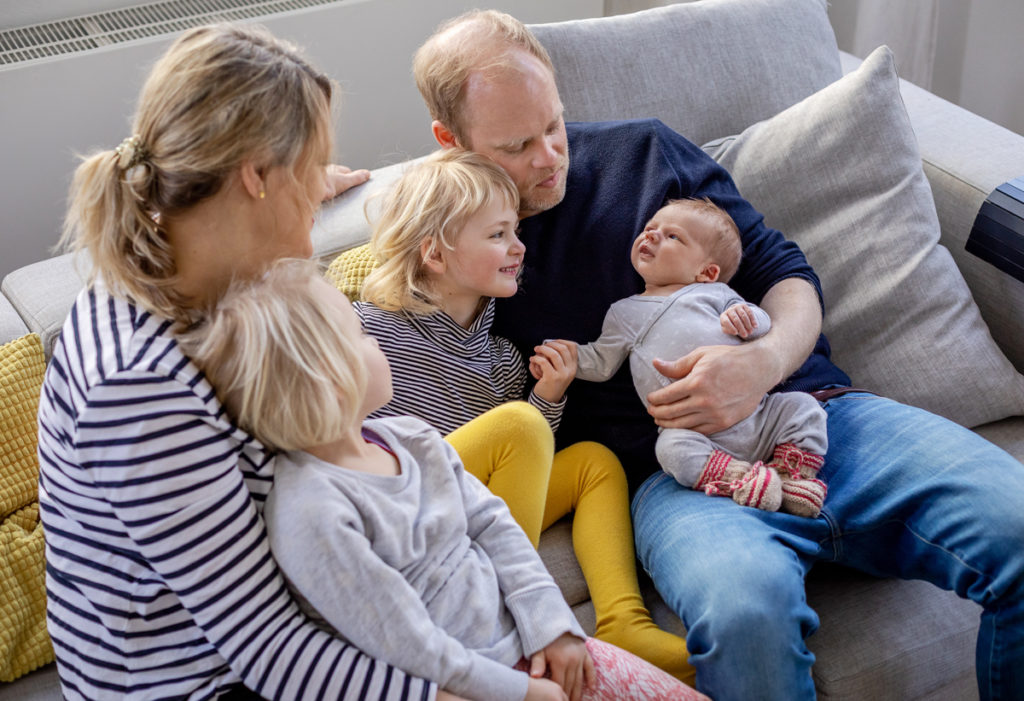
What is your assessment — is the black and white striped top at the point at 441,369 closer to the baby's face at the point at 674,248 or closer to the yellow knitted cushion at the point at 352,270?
the yellow knitted cushion at the point at 352,270

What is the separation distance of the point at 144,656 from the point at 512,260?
821mm

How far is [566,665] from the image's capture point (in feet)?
3.93

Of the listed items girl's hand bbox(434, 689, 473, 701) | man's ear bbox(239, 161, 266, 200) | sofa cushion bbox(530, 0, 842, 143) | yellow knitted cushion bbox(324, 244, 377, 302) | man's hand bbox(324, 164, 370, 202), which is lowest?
A: girl's hand bbox(434, 689, 473, 701)

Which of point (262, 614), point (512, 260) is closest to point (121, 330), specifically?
point (262, 614)

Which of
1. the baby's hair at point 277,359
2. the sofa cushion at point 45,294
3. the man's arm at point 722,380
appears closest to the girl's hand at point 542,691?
the baby's hair at point 277,359

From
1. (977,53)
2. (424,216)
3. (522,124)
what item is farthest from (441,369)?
(977,53)

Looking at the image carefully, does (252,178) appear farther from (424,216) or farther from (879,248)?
(879,248)

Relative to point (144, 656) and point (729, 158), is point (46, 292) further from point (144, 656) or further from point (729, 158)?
point (729, 158)

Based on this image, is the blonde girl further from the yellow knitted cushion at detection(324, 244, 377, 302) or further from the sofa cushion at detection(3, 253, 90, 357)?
the sofa cushion at detection(3, 253, 90, 357)

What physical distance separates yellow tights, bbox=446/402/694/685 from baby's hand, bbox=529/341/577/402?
0.39 ft

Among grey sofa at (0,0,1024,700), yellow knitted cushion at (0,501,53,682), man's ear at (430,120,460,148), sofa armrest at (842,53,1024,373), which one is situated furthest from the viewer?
sofa armrest at (842,53,1024,373)

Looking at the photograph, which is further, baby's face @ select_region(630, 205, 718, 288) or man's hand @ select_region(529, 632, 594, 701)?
baby's face @ select_region(630, 205, 718, 288)

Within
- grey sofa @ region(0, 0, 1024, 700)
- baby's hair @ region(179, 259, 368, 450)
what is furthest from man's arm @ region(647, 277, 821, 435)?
baby's hair @ region(179, 259, 368, 450)

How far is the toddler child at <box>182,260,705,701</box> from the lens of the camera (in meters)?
1.03
